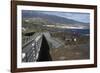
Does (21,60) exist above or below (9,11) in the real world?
below

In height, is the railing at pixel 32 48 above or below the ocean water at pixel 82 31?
below

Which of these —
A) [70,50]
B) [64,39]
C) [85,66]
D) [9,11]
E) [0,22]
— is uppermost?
[9,11]

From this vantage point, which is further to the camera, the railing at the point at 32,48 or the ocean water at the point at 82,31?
the ocean water at the point at 82,31

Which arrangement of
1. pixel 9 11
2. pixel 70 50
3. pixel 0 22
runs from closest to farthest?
pixel 0 22 → pixel 9 11 → pixel 70 50

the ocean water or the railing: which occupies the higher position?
the ocean water

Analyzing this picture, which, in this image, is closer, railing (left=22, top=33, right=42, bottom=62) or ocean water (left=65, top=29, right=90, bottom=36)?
railing (left=22, top=33, right=42, bottom=62)

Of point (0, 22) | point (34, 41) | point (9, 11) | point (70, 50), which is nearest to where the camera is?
point (0, 22)

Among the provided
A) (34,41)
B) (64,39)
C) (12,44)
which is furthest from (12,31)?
(64,39)

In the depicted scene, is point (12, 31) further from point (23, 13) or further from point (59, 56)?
point (59, 56)
